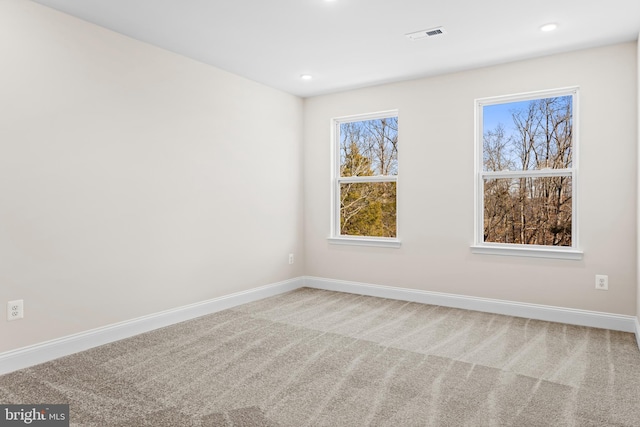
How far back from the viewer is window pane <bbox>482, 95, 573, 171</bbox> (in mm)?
3857

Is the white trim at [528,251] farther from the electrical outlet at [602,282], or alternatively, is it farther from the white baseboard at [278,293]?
the white baseboard at [278,293]

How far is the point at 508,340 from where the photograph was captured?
3.27 metres

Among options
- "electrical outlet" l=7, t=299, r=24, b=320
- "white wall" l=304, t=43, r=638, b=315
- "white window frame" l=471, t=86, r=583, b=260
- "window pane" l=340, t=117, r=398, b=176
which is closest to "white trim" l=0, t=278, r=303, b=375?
"electrical outlet" l=7, t=299, r=24, b=320

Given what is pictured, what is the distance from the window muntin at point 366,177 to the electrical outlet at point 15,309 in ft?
10.9

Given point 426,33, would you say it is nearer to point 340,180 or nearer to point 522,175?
point 522,175

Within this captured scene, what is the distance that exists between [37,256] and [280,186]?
2735 mm

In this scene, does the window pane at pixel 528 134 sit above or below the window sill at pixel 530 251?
above

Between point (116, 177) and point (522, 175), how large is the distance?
146 inches

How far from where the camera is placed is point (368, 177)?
16.4ft

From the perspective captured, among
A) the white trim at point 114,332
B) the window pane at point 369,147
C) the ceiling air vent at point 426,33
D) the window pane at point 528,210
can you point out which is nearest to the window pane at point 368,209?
the window pane at point 369,147

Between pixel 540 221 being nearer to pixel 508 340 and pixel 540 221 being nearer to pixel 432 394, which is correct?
pixel 508 340

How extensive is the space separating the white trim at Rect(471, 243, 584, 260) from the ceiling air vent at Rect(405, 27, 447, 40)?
211 centimetres

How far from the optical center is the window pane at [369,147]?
4840 millimetres

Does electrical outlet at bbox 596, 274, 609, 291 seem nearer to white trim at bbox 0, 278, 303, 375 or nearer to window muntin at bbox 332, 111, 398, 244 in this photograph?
window muntin at bbox 332, 111, 398, 244
